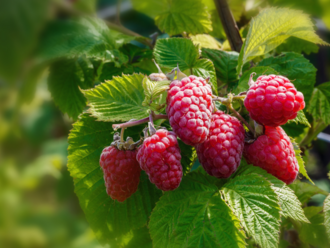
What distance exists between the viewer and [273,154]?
1.27 ft

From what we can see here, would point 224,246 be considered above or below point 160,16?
below

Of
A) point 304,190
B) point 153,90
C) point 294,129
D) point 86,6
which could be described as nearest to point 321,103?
point 294,129

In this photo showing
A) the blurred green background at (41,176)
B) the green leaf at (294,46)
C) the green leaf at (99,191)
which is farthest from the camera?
the blurred green background at (41,176)

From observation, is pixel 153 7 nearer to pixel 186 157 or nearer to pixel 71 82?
pixel 71 82

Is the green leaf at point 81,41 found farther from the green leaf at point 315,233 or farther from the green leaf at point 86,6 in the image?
the green leaf at point 315,233

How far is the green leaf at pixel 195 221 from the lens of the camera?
0.37 metres

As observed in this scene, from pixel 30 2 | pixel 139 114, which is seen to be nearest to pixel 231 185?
pixel 139 114

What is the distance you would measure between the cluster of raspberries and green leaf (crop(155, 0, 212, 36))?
318 millimetres

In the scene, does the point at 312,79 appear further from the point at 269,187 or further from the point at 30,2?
the point at 30,2

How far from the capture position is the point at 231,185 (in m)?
0.40

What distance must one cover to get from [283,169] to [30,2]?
1.63 feet

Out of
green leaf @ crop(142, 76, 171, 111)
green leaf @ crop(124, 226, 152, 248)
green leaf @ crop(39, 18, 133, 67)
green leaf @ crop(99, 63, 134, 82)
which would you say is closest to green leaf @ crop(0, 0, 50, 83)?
green leaf @ crop(39, 18, 133, 67)

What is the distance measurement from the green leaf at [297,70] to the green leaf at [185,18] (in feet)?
0.58

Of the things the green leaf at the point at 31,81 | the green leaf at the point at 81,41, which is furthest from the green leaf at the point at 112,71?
the green leaf at the point at 31,81
